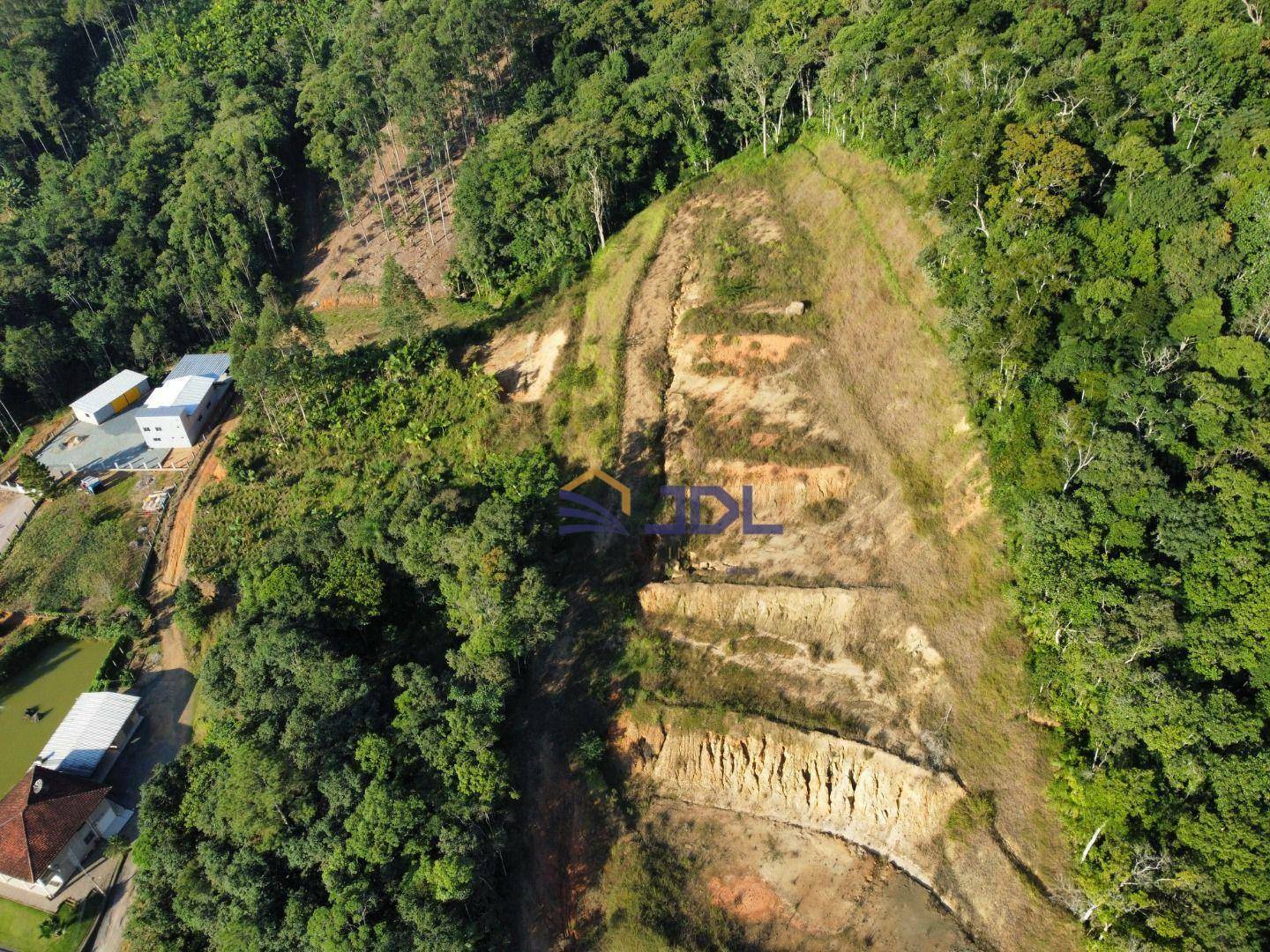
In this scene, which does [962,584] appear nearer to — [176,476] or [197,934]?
[197,934]

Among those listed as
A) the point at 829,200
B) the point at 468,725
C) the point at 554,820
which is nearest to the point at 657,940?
the point at 554,820

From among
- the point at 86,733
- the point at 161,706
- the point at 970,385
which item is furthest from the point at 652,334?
the point at 86,733

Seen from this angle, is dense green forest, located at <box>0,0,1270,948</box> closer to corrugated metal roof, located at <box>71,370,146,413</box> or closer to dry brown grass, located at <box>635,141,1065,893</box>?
dry brown grass, located at <box>635,141,1065,893</box>

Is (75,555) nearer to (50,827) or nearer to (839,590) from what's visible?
(50,827)

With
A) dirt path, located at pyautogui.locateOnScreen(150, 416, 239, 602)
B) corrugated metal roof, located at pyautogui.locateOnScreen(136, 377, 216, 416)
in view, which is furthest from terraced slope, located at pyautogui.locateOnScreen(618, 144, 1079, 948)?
corrugated metal roof, located at pyautogui.locateOnScreen(136, 377, 216, 416)

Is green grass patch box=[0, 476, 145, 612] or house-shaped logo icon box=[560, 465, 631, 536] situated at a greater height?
green grass patch box=[0, 476, 145, 612]
